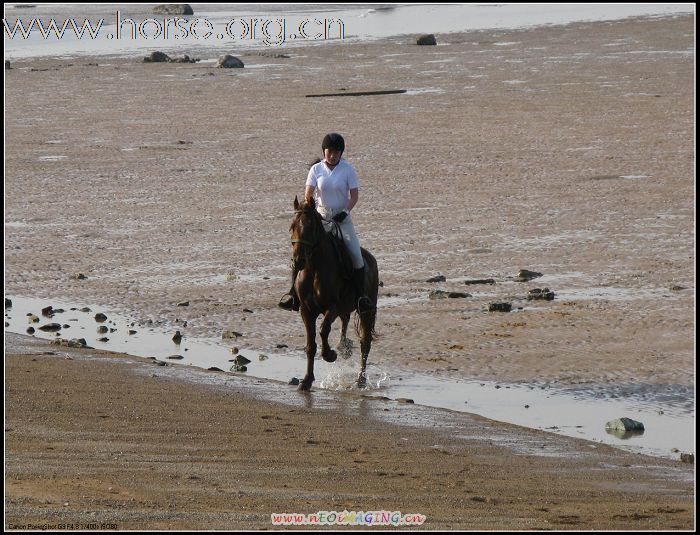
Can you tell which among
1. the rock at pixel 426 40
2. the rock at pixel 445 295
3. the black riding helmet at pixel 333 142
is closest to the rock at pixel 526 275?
the rock at pixel 445 295

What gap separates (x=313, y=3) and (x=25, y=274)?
75.6m

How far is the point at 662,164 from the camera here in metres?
24.4

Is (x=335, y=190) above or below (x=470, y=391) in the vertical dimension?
above

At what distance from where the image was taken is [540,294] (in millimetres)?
15812

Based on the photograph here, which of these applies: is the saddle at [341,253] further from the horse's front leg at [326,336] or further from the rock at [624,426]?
the rock at [624,426]

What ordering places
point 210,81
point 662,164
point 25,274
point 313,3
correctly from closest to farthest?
point 25,274, point 662,164, point 210,81, point 313,3

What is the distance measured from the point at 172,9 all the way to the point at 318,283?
68.9 metres

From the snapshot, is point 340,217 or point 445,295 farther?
point 445,295

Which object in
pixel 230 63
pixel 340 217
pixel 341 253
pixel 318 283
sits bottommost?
pixel 318 283

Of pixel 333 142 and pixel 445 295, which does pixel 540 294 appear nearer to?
pixel 445 295

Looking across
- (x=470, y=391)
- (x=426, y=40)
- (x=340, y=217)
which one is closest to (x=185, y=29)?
(x=426, y=40)

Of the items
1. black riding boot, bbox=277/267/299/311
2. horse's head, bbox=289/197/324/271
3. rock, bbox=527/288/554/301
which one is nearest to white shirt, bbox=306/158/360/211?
horse's head, bbox=289/197/324/271

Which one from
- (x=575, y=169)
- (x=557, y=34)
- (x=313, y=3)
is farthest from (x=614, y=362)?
(x=313, y=3)

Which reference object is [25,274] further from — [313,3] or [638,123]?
[313,3]
